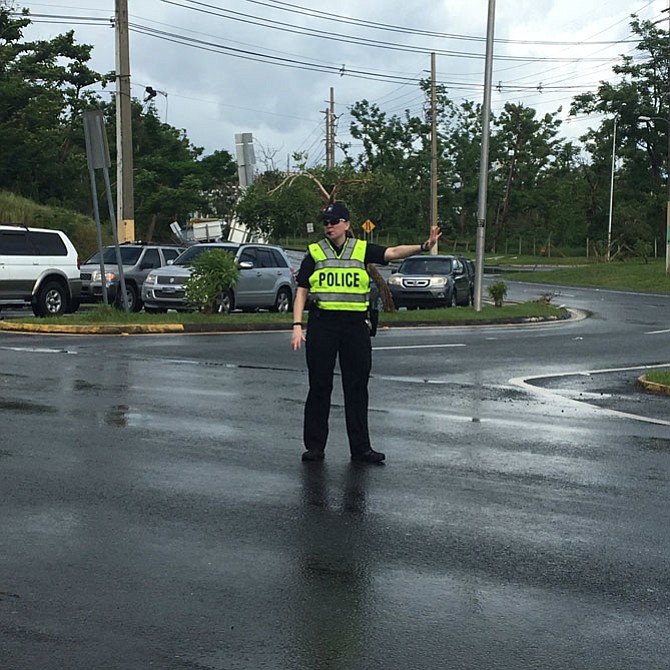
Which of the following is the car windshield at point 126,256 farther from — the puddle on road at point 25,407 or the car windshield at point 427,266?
the puddle on road at point 25,407

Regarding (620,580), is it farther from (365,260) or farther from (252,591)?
(365,260)

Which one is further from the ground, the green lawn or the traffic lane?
the traffic lane

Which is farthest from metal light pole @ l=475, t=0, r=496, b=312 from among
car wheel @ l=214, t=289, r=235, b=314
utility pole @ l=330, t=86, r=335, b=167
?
utility pole @ l=330, t=86, r=335, b=167

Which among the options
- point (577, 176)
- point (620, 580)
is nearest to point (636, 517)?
point (620, 580)

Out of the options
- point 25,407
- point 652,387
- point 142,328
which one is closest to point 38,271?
point 142,328

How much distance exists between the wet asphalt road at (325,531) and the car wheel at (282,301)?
14164 millimetres

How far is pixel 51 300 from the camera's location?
82.2ft

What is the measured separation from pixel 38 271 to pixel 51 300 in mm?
633

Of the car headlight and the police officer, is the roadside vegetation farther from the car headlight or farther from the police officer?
the police officer

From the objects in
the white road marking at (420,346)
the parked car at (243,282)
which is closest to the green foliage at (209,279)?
the parked car at (243,282)

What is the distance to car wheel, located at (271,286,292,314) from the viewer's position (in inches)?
1101

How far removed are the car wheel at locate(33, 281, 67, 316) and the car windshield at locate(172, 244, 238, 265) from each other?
2938 millimetres

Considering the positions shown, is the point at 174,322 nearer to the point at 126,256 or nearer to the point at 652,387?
the point at 126,256

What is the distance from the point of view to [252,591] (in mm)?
5629
